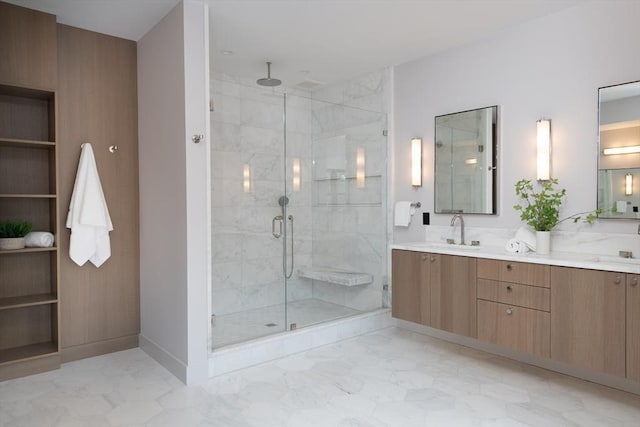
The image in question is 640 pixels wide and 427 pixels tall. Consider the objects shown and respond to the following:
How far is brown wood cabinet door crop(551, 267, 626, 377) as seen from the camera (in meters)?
2.36

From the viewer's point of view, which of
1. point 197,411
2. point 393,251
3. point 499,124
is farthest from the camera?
point 393,251

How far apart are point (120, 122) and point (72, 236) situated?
0.98 m

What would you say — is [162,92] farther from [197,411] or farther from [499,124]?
[499,124]

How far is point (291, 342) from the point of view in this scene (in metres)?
3.34

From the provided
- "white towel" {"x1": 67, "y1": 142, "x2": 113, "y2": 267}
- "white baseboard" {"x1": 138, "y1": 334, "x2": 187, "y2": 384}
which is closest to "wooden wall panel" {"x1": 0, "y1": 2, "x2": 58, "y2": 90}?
"white towel" {"x1": 67, "y1": 142, "x2": 113, "y2": 267}

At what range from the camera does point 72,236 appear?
313cm

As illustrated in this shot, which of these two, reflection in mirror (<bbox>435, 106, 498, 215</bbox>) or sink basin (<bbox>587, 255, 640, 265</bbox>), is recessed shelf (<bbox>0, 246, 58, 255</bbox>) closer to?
reflection in mirror (<bbox>435, 106, 498, 215</bbox>)

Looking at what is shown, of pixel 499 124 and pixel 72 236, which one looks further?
pixel 499 124

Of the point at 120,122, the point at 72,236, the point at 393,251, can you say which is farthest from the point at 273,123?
the point at 72,236

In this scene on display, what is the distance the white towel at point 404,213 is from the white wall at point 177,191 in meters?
1.92

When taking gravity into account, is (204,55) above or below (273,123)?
above

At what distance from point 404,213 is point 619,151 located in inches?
68.7

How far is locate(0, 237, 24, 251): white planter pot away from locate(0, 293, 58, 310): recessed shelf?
37 cm

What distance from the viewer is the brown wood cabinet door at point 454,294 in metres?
3.10
